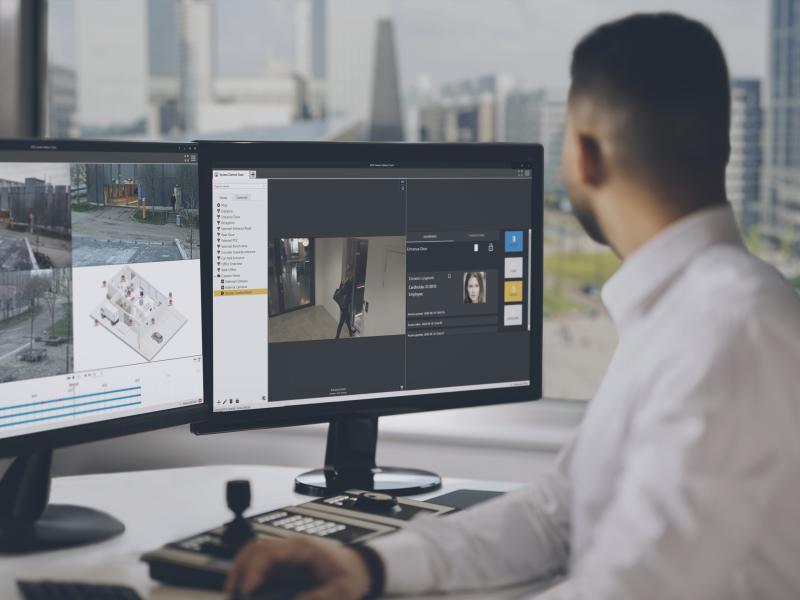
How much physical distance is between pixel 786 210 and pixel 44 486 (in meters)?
1.52

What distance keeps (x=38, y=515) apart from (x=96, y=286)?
1.22 feet

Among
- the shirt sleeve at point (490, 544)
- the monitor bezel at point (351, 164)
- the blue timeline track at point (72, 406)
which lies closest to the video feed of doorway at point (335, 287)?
the monitor bezel at point (351, 164)

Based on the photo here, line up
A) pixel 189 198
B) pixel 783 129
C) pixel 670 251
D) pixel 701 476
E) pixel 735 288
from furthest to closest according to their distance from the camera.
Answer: pixel 783 129, pixel 189 198, pixel 670 251, pixel 735 288, pixel 701 476

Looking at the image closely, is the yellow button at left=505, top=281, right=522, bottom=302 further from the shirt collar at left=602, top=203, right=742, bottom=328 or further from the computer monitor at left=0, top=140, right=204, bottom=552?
the shirt collar at left=602, top=203, right=742, bottom=328

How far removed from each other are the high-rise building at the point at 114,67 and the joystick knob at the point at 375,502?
128cm

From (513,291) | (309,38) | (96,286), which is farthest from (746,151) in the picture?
(96,286)

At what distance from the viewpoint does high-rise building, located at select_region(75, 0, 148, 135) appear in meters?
2.45

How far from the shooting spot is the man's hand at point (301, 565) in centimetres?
113

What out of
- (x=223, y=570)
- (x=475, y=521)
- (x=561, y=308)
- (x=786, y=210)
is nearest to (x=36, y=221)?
(x=223, y=570)

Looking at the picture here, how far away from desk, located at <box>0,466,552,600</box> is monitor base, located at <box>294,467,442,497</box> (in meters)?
0.02

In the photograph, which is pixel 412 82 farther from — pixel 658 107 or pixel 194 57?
pixel 658 107

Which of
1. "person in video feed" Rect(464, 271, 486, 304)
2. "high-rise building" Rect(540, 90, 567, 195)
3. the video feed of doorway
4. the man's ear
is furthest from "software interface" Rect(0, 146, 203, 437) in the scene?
"high-rise building" Rect(540, 90, 567, 195)

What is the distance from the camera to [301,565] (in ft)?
3.78

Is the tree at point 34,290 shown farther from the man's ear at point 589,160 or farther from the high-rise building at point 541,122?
the high-rise building at point 541,122
